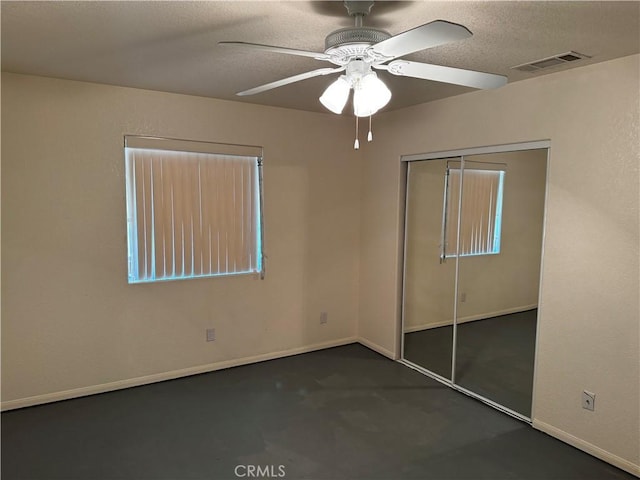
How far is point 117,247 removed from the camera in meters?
3.49

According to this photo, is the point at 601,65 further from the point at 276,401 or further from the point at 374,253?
the point at 276,401

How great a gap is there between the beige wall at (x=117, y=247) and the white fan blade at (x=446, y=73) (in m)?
2.29

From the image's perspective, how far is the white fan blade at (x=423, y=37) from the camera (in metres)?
1.37

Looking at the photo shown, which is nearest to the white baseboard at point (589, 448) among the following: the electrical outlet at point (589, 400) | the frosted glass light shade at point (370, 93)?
the electrical outlet at point (589, 400)

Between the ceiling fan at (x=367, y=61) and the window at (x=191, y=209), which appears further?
the window at (x=191, y=209)

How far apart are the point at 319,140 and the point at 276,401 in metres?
2.43

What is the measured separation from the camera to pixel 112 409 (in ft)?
10.7

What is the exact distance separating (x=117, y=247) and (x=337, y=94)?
234cm

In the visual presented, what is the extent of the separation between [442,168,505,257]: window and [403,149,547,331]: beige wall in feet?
0.19

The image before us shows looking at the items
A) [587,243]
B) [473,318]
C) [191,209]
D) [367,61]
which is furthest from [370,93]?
[473,318]

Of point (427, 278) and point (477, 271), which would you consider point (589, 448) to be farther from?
point (427, 278)

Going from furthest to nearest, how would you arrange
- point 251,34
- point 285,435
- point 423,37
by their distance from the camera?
point 285,435 → point 251,34 → point 423,37

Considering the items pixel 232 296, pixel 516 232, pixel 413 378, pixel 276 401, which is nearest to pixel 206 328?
pixel 232 296

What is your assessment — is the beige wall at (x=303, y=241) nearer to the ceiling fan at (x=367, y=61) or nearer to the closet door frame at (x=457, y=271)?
the closet door frame at (x=457, y=271)
